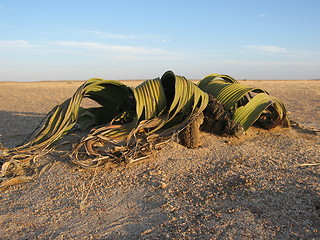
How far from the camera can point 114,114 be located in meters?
3.94

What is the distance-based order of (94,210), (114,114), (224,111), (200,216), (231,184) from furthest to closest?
1. (114,114)
2. (224,111)
3. (231,184)
4. (94,210)
5. (200,216)

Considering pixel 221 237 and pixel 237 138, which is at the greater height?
pixel 237 138

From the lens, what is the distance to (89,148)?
304cm

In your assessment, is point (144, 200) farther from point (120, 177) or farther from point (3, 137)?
point (3, 137)

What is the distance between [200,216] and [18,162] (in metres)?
1.99

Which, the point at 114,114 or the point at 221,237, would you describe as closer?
the point at 221,237

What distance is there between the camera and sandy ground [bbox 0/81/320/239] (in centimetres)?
200

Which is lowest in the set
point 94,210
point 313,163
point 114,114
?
point 94,210

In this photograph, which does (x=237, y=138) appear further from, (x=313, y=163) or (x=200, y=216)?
(x=200, y=216)

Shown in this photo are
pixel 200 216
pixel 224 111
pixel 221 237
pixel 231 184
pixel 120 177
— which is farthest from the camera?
pixel 224 111

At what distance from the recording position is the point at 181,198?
240 cm

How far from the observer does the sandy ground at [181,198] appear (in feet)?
6.57

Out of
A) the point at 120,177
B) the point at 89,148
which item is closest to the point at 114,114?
the point at 89,148

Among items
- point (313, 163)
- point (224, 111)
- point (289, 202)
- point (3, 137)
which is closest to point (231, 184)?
point (289, 202)
